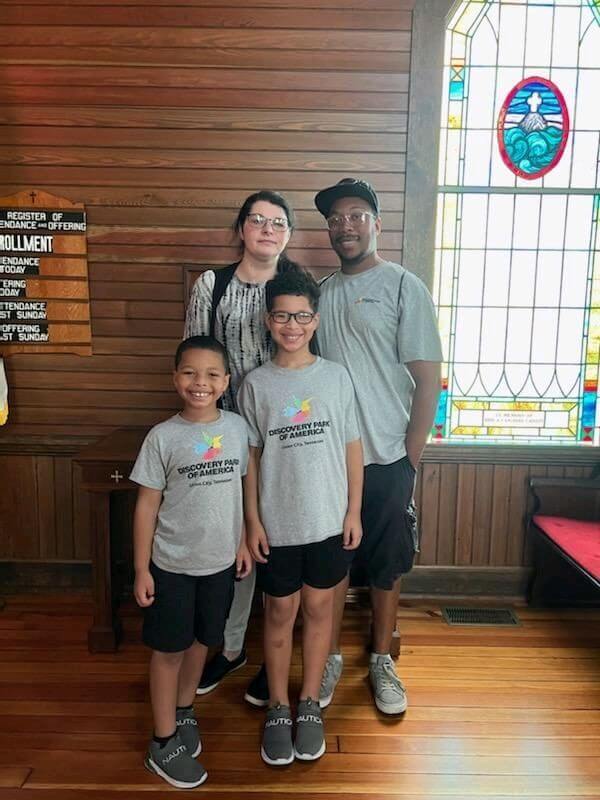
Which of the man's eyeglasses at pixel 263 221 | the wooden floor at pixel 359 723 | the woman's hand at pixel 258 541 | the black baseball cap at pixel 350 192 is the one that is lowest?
the wooden floor at pixel 359 723

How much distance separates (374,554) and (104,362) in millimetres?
1493

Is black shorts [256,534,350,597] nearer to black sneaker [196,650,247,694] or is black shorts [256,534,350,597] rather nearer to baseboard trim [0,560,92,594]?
black sneaker [196,650,247,694]

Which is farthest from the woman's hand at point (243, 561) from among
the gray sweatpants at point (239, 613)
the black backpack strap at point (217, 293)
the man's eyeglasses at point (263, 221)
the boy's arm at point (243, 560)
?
the man's eyeglasses at point (263, 221)

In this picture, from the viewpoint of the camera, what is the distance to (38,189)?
2598mm

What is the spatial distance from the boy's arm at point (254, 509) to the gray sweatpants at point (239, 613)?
398 millimetres

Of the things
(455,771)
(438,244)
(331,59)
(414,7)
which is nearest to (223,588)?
(455,771)

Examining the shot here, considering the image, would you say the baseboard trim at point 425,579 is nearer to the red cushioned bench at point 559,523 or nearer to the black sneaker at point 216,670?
the red cushioned bench at point 559,523

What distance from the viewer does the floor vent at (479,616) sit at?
262 centimetres

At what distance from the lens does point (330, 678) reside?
81.2 inches

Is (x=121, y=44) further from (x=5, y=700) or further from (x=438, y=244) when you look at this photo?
(x=5, y=700)

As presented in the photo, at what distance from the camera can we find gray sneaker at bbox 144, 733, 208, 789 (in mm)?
1664

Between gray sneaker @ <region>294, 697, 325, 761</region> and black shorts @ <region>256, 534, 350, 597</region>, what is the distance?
375mm

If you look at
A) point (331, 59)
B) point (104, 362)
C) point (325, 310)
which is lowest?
point (104, 362)

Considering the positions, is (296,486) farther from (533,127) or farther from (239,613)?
(533,127)
